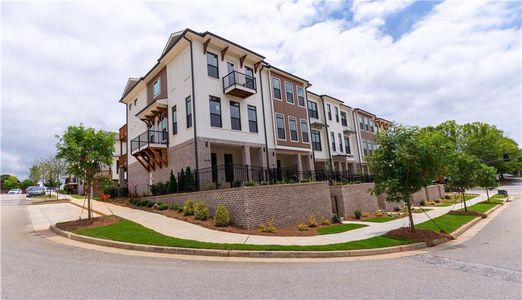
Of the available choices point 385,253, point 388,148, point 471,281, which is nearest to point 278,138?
point 388,148

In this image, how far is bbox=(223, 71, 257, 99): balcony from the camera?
19.4m

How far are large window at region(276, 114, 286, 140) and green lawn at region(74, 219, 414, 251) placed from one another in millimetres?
13633

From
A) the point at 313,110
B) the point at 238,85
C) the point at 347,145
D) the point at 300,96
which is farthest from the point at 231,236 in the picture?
the point at 347,145

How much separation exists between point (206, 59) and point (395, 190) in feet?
47.0

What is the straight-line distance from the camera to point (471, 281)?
6184 millimetres

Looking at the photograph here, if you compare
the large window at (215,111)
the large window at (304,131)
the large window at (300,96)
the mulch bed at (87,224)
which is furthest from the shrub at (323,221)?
the large window at (300,96)

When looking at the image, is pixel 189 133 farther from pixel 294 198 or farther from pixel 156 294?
→ pixel 156 294

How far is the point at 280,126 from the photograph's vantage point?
24.1 metres

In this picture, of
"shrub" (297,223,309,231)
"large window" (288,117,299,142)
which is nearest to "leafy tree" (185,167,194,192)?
"shrub" (297,223,309,231)

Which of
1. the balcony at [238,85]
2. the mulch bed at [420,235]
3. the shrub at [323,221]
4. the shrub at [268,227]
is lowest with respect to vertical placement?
the mulch bed at [420,235]

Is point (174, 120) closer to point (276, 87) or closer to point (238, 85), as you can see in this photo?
point (238, 85)

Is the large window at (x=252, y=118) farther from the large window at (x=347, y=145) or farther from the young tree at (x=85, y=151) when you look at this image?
the large window at (x=347, y=145)

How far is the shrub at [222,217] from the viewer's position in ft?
40.7

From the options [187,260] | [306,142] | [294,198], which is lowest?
[187,260]
